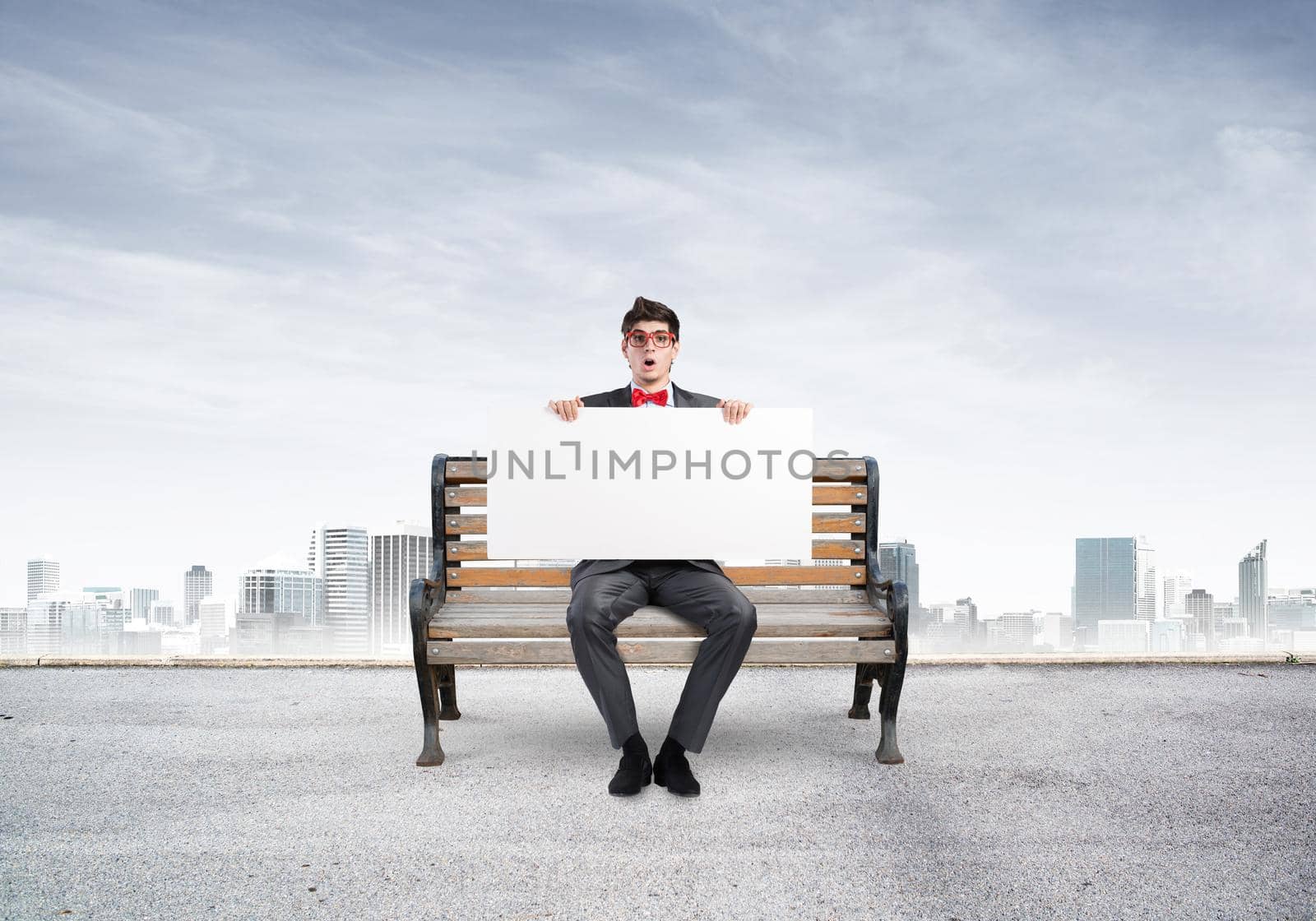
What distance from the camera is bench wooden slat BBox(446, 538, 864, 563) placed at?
4.66 meters

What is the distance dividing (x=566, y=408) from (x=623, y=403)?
11.2 inches

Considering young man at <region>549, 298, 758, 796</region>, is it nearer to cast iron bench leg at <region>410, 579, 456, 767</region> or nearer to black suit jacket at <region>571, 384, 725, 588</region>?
black suit jacket at <region>571, 384, 725, 588</region>

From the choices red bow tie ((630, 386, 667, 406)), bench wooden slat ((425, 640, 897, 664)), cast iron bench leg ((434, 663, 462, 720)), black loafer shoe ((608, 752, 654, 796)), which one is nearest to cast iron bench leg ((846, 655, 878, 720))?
bench wooden slat ((425, 640, 897, 664))

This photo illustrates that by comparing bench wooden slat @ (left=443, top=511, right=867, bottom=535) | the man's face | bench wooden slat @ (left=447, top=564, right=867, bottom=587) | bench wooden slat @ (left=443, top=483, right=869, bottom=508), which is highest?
the man's face

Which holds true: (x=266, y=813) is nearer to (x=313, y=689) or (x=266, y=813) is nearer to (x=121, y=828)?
(x=121, y=828)

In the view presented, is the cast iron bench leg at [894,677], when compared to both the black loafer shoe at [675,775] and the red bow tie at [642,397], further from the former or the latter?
the red bow tie at [642,397]

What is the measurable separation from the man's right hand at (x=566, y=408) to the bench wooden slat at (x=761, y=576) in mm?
879

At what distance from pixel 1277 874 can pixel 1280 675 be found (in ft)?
13.1

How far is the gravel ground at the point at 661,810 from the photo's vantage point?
281cm

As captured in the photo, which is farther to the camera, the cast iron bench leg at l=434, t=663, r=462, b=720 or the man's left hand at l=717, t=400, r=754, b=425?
the cast iron bench leg at l=434, t=663, r=462, b=720

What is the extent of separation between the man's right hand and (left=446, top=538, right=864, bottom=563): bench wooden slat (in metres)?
0.76

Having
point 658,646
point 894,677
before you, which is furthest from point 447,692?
point 894,677

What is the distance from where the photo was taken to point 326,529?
8336mm

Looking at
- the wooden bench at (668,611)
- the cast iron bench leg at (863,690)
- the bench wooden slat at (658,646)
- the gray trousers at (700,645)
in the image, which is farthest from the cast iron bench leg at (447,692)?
the cast iron bench leg at (863,690)
